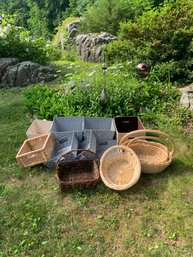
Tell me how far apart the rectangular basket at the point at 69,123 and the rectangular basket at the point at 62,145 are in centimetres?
23

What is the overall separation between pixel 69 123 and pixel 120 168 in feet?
3.80

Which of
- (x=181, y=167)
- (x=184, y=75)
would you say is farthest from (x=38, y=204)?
(x=184, y=75)

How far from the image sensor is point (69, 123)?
148 inches

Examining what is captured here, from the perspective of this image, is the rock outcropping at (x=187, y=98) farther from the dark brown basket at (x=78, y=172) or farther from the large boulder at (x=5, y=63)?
the large boulder at (x=5, y=63)

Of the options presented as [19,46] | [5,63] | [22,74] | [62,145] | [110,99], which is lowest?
[62,145]

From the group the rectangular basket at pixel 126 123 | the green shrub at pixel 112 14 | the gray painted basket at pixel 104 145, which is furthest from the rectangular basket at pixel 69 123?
the green shrub at pixel 112 14

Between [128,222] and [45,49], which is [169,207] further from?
[45,49]

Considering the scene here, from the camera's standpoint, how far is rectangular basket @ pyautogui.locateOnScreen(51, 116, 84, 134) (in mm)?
3746

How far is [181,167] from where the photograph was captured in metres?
3.20

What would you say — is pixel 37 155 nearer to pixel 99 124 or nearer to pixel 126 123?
pixel 99 124

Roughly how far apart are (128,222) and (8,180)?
1590mm

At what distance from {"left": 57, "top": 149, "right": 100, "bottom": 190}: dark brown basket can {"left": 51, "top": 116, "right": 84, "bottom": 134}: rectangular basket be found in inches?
23.9

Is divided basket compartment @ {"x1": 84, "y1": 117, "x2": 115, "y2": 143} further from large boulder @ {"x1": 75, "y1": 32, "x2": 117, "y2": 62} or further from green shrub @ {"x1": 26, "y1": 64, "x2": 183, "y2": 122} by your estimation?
large boulder @ {"x1": 75, "y1": 32, "x2": 117, "y2": 62}

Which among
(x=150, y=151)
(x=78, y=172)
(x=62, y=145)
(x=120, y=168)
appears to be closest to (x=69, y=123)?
(x=62, y=145)
